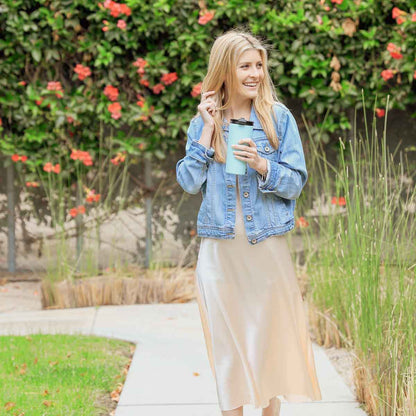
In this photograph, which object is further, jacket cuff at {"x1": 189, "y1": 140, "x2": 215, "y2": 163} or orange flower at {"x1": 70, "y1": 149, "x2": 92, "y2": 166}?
orange flower at {"x1": 70, "y1": 149, "x2": 92, "y2": 166}

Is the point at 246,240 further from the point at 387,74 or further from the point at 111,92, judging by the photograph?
the point at 111,92

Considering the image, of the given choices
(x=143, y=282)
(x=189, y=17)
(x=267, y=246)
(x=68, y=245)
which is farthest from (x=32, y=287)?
(x=267, y=246)

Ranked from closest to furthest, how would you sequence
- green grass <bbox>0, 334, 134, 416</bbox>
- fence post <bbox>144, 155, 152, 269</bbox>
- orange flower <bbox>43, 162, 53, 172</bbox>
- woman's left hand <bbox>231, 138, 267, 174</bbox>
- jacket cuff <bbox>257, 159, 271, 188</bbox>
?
1. woman's left hand <bbox>231, 138, 267, 174</bbox>
2. jacket cuff <bbox>257, 159, 271, 188</bbox>
3. green grass <bbox>0, 334, 134, 416</bbox>
4. orange flower <bbox>43, 162, 53, 172</bbox>
5. fence post <bbox>144, 155, 152, 269</bbox>

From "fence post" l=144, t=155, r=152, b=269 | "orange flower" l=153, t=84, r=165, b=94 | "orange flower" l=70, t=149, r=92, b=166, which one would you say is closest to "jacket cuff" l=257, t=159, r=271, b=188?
"orange flower" l=70, t=149, r=92, b=166

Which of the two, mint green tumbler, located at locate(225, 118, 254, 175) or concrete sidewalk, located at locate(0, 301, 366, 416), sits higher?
mint green tumbler, located at locate(225, 118, 254, 175)

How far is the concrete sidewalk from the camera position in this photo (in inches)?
135

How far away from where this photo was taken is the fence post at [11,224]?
22.2 feet

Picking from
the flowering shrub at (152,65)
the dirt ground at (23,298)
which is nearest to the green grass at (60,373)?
the dirt ground at (23,298)

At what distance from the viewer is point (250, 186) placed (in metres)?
2.71

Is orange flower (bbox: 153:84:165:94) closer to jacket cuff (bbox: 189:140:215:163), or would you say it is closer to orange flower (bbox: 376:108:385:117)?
orange flower (bbox: 376:108:385:117)

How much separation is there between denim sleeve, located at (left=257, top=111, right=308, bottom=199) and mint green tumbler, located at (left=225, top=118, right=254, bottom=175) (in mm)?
134

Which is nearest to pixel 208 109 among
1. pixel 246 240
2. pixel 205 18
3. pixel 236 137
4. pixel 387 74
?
pixel 236 137

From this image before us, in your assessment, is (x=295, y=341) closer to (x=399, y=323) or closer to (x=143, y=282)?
(x=399, y=323)

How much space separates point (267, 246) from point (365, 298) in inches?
27.4
